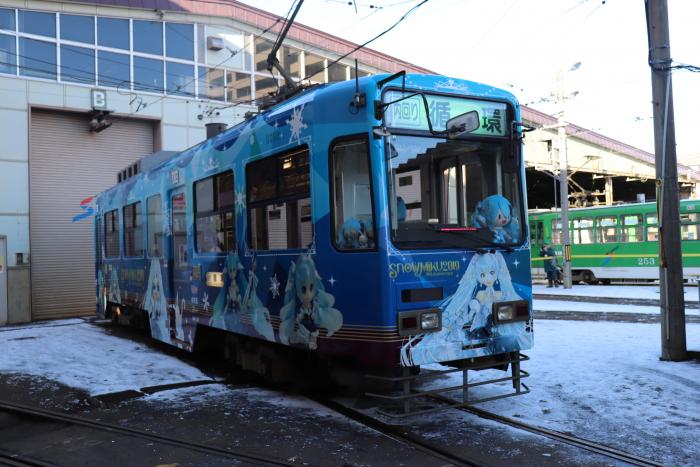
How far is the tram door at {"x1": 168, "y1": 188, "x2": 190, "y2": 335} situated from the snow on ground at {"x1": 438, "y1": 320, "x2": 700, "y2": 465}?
390 cm

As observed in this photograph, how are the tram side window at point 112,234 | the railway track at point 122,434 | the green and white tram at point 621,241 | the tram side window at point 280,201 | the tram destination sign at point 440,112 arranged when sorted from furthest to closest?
1. the green and white tram at point 621,241
2. the tram side window at point 112,234
3. the tram side window at point 280,201
4. the tram destination sign at point 440,112
5. the railway track at point 122,434

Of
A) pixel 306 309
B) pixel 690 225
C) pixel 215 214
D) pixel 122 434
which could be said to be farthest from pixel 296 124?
pixel 690 225

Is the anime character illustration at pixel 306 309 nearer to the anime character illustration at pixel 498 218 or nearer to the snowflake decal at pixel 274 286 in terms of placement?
the snowflake decal at pixel 274 286

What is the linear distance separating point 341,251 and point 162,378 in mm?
3890

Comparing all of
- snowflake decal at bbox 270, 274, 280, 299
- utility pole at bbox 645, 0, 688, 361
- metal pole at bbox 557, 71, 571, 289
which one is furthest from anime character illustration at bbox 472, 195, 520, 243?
metal pole at bbox 557, 71, 571, 289

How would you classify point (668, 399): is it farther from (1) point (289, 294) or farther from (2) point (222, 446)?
(2) point (222, 446)

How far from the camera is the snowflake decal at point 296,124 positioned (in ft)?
19.8

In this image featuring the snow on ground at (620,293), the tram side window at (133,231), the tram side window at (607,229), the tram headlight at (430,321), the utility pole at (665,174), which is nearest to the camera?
the tram headlight at (430,321)

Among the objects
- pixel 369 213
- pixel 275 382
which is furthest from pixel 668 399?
pixel 275 382

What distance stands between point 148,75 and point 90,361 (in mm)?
10607

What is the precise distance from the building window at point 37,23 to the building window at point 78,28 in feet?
0.86

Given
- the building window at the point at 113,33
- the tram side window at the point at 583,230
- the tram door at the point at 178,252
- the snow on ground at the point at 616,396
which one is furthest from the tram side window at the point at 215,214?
the tram side window at the point at 583,230

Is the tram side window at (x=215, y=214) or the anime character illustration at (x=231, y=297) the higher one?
the tram side window at (x=215, y=214)

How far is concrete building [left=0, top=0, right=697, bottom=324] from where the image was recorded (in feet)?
52.7
